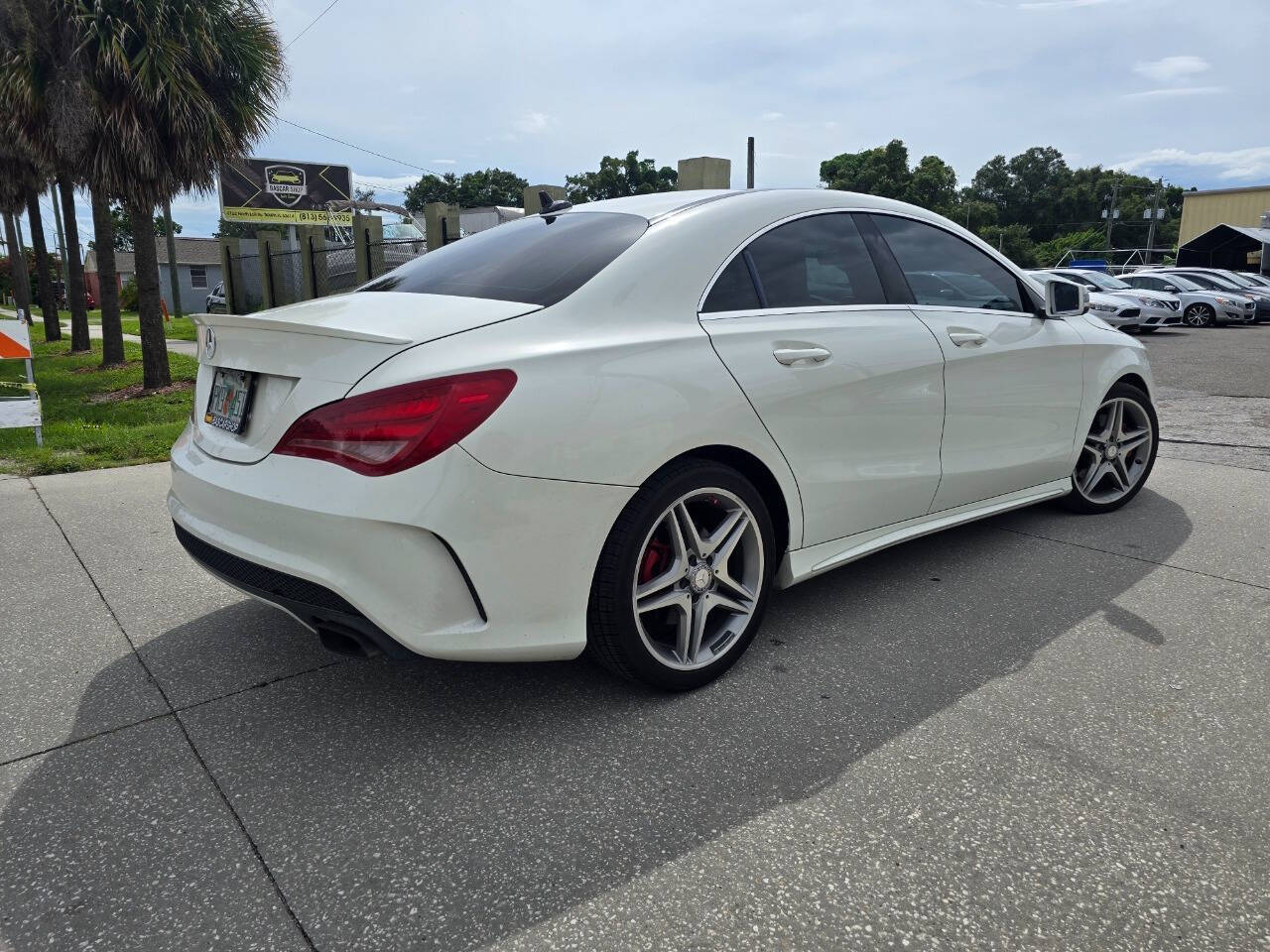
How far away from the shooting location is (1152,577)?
12.4 feet

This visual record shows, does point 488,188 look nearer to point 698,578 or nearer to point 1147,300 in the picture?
point 1147,300

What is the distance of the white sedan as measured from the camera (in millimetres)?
2225

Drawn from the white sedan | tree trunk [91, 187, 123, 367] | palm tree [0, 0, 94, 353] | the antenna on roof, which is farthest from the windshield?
the white sedan

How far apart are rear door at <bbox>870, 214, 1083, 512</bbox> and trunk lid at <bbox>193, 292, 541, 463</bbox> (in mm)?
1815

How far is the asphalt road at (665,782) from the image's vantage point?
184cm

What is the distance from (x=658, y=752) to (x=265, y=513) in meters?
1.24

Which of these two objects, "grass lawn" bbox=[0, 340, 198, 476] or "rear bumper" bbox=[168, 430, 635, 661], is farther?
"grass lawn" bbox=[0, 340, 198, 476]

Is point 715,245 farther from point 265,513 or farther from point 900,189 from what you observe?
point 900,189

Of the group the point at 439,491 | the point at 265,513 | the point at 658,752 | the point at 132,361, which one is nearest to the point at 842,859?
the point at 658,752

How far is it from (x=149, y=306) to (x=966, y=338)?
10.8m

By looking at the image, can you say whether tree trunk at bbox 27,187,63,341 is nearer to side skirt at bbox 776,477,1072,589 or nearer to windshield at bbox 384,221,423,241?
windshield at bbox 384,221,423,241

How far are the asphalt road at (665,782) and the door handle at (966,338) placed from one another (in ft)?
3.32

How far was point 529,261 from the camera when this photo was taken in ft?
9.63

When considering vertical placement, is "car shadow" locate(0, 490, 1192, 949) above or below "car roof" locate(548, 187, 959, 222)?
below
